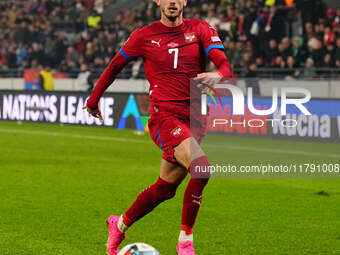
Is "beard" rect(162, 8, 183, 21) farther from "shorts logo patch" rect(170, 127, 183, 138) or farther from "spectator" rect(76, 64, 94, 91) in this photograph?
"spectator" rect(76, 64, 94, 91)

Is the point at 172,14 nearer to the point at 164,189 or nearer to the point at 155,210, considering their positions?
the point at 164,189

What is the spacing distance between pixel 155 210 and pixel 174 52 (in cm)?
308

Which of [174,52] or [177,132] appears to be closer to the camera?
[177,132]

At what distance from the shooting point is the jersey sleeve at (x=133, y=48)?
5.81 m

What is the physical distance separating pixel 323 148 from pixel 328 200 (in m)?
5.95

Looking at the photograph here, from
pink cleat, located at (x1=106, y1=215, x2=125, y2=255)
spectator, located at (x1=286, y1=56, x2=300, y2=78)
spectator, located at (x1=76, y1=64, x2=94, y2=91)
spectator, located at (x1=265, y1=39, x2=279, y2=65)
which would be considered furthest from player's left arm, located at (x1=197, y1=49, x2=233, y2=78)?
spectator, located at (x1=76, y1=64, x2=94, y2=91)

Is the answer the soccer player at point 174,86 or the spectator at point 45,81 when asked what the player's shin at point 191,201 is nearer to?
the soccer player at point 174,86

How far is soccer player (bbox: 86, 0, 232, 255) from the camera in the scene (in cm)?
554

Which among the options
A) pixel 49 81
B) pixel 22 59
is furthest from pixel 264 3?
pixel 22 59

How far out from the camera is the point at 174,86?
567cm

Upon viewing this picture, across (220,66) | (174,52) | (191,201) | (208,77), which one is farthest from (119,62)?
(191,201)

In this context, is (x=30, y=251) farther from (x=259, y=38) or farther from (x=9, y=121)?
(x=9, y=121)

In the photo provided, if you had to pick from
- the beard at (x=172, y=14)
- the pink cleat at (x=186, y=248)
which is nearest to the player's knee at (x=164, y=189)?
the pink cleat at (x=186, y=248)

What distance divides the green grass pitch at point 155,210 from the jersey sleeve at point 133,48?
1651 mm
